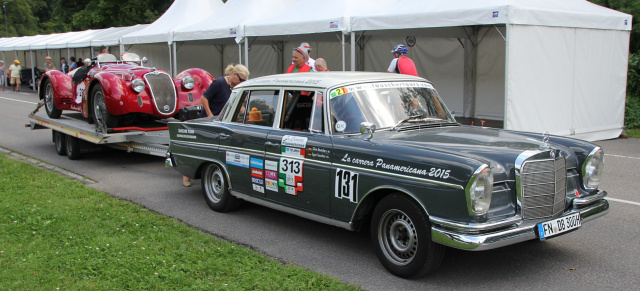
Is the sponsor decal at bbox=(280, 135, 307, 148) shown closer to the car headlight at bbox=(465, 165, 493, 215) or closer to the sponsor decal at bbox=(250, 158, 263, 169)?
the sponsor decal at bbox=(250, 158, 263, 169)

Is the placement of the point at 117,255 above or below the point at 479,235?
below

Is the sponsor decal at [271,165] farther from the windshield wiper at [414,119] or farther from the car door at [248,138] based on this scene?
the windshield wiper at [414,119]

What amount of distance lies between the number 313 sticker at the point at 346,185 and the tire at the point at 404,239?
0.26m

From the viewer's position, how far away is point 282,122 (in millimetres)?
5816

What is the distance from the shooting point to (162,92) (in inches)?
399

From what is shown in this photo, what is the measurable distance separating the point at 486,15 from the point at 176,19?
13955 mm

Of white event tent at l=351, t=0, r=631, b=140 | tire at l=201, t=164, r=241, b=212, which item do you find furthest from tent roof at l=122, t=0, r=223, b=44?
tire at l=201, t=164, r=241, b=212

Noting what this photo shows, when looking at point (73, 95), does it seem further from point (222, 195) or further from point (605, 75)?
point (605, 75)

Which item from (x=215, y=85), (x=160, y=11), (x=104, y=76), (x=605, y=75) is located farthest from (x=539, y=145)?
(x=160, y=11)

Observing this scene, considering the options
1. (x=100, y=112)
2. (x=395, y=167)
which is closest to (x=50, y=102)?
(x=100, y=112)

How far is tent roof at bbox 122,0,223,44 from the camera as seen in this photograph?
68.4ft

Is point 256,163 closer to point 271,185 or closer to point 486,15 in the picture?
point 271,185

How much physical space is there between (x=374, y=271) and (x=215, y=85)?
4.84 m

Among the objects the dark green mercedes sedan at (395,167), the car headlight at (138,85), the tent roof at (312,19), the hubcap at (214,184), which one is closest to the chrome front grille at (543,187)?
the dark green mercedes sedan at (395,167)
